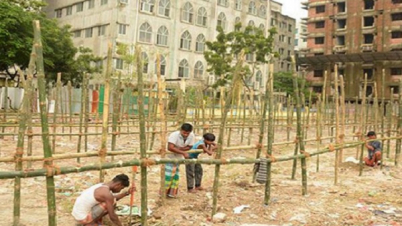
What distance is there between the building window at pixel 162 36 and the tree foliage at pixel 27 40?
26.2 feet

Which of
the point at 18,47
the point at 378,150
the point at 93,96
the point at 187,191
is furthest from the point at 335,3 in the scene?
the point at 187,191

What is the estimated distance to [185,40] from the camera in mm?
31641

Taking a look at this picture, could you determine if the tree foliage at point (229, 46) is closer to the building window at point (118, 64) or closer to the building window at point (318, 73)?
the building window at point (118, 64)

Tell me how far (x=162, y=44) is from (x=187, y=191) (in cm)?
2447

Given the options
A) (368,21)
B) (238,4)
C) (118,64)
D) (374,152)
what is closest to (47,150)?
(374,152)

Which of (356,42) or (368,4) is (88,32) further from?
(368,4)

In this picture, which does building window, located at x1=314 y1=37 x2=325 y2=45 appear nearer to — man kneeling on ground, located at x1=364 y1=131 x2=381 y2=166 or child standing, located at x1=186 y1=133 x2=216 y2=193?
man kneeling on ground, located at x1=364 y1=131 x2=381 y2=166

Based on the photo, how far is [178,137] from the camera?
6051 millimetres

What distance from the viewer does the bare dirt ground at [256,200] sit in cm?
534

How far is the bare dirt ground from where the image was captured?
5340mm

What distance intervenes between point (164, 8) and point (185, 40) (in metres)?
2.97

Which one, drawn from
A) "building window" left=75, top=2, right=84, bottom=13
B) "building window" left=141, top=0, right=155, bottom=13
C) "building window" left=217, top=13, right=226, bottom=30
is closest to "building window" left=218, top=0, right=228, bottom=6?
"building window" left=217, top=13, right=226, bottom=30

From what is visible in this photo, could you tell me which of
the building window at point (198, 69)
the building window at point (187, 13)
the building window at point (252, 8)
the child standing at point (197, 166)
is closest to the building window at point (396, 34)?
the building window at point (252, 8)

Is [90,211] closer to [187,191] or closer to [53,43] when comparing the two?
[187,191]
